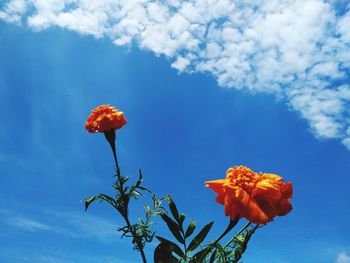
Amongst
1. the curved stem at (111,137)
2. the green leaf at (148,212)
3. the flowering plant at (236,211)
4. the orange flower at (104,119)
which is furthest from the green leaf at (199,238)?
the orange flower at (104,119)

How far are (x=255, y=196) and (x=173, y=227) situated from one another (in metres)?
0.55

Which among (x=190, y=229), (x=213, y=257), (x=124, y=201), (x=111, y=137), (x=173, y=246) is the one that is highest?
(x=111, y=137)

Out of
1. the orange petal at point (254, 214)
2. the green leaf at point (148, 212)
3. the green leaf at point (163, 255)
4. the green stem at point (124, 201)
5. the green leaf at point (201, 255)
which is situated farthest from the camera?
the green leaf at point (148, 212)

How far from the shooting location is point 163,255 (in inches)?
77.4

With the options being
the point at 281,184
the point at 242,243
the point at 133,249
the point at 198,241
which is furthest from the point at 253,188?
the point at 133,249

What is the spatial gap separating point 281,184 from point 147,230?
168 cm

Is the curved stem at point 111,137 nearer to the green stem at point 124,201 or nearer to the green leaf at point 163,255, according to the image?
the green stem at point 124,201

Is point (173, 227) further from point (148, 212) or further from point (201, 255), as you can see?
point (148, 212)

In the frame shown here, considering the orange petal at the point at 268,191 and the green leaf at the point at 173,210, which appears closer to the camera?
the orange petal at the point at 268,191

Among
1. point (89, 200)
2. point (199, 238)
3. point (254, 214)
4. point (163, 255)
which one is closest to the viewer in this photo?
point (254, 214)

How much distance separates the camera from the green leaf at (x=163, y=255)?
1.96m

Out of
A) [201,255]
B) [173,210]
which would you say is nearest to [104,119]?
[173,210]

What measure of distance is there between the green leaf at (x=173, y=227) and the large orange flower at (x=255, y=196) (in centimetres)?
37

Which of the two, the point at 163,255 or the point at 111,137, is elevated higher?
the point at 111,137
